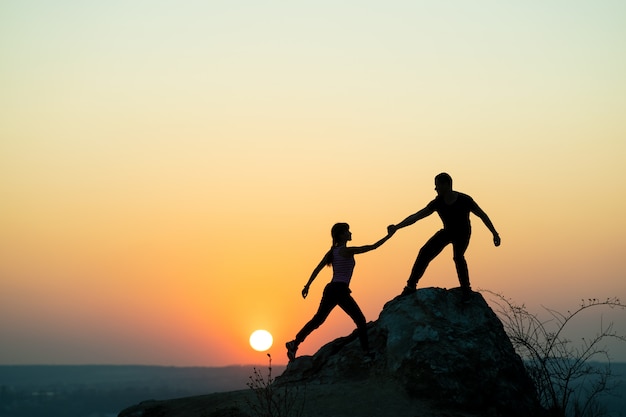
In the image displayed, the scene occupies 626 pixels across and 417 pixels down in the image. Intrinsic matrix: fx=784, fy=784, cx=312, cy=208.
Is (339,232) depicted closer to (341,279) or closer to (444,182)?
(341,279)

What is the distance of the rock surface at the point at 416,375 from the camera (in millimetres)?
12516

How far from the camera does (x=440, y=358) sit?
1323cm

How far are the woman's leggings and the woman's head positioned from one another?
0.78 metres

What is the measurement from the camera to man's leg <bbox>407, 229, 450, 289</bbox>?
1421cm

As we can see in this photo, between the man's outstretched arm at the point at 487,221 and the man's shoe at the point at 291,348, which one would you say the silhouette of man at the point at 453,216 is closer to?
the man's outstretched arm at the point at 487,221

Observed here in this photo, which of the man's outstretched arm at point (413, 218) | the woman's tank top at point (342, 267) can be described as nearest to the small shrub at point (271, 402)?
the woman's tank top at point (342, 267)

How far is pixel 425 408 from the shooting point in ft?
41.1

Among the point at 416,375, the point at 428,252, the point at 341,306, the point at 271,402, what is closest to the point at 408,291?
the point at 428,252

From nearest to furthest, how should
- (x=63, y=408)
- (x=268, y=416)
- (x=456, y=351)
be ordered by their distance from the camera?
(x=268, y=416)
(x=456, y=351)
(x=63, y=408)

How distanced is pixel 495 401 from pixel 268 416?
158 inches

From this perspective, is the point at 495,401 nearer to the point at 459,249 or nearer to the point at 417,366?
the point at 417,366

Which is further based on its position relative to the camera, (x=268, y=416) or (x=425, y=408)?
(x=425, y=408)

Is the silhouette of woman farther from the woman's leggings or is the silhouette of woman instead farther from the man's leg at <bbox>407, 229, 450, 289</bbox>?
the man's leg at <bbox>407, 229, 450, 289</bbox>

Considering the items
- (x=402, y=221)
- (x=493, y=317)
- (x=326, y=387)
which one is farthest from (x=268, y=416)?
(x=493, y=317)
